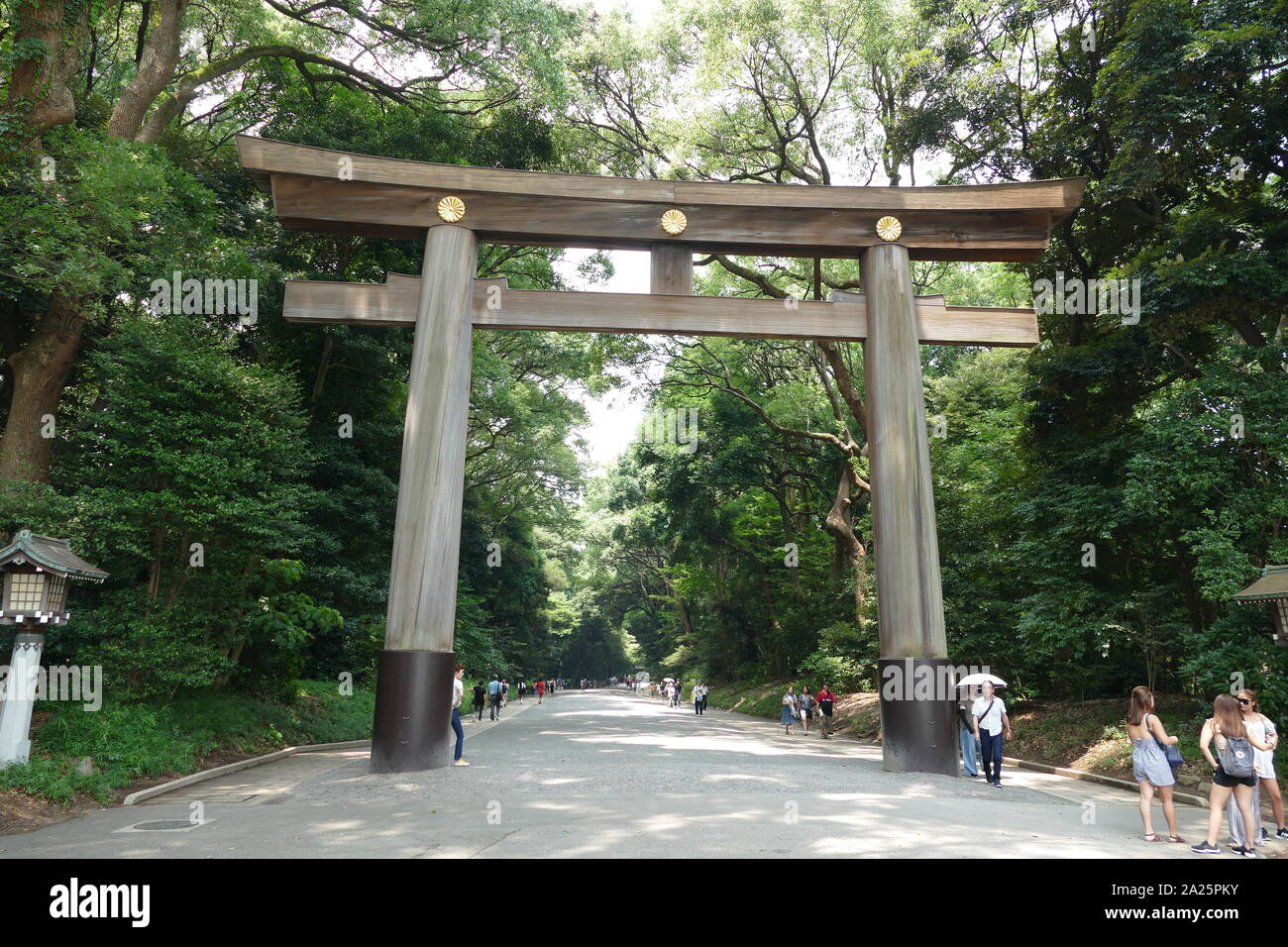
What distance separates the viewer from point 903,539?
33.0ft

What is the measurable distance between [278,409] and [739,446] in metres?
15.6

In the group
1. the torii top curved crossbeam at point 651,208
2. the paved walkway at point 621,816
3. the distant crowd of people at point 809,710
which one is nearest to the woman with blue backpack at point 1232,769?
the paved walkway at point 621,816

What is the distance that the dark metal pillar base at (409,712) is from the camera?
8859 millimetres

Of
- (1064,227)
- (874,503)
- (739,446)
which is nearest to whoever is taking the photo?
(874,503)

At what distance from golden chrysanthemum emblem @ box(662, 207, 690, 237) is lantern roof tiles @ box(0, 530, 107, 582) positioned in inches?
348

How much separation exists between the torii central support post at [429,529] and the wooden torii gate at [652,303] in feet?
0.08

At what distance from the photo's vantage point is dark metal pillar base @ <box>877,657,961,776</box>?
938 centimetres

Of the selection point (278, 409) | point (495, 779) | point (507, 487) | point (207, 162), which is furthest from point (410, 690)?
point (507, 487)

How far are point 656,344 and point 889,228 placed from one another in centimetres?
1514

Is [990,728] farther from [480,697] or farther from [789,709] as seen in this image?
[480,697]

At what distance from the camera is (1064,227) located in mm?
16109

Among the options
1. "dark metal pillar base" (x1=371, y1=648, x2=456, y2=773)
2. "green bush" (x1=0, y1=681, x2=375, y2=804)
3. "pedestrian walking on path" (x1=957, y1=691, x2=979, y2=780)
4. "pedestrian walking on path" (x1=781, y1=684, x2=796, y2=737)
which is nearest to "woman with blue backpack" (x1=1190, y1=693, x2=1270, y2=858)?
"pedestrian walking on path" (x1=957, y1=691, x2=979, y2=780)

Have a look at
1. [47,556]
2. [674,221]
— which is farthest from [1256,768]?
[47,556]

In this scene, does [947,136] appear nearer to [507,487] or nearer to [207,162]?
[207,162]
